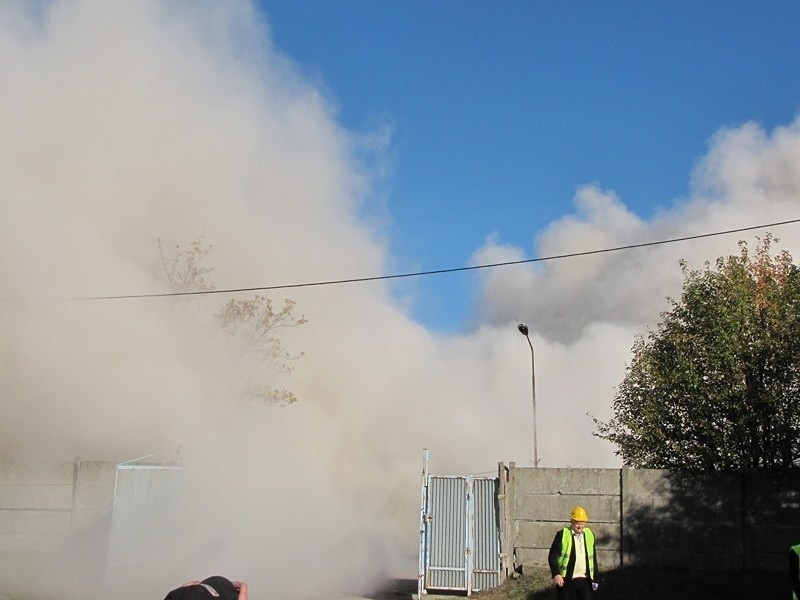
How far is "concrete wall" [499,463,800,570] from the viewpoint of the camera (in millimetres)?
11664

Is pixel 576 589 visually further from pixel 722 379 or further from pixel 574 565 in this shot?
pixel 722 379

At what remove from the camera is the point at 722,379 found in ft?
49.3

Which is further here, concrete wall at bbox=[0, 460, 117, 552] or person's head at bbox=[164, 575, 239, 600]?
concrete wall at bbox=[0, 460, 117, 552]

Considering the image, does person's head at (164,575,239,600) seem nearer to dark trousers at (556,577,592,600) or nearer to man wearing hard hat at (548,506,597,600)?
man wearing hard hat at (548,506,597,600)

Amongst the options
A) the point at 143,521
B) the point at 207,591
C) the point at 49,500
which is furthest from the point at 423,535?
the point at 207,591

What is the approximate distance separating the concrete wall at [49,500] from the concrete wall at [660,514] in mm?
6779

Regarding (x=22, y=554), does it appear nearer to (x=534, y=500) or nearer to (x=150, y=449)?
(x=150, y=449)

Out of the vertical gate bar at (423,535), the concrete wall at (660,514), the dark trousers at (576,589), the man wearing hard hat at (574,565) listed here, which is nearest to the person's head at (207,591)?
the man wearing hard hat at (574,565)

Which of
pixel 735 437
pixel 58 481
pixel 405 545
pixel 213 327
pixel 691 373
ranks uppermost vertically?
pixel 213 327

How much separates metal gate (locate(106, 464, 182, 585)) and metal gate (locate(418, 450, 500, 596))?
481 cm

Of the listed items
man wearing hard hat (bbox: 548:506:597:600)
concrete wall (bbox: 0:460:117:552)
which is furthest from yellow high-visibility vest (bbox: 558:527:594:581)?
concrete wall (bbox: 0:460:117:552)

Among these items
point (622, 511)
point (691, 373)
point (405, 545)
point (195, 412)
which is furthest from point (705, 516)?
point (195, 412)

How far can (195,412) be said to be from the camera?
62.7 feet

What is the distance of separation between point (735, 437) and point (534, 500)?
4.15 metres
